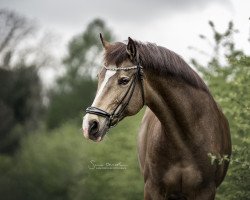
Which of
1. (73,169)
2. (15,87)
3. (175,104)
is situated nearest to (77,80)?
(15,87)

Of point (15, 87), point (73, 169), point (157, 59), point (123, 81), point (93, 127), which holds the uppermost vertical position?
point (15, 87)

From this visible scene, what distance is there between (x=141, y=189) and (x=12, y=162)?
14.3 m

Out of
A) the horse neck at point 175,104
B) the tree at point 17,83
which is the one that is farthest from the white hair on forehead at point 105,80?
the tree at point 17,83

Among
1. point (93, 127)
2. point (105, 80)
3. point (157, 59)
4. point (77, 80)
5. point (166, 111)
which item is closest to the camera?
point (93, 127)

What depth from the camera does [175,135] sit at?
215 inches

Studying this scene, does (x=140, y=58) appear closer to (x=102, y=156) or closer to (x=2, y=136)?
(x=102, y=156)

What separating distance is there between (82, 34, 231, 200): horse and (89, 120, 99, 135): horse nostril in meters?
0.07

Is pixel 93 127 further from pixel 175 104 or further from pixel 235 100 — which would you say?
pixel 235 100

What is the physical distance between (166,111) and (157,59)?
1.73ft

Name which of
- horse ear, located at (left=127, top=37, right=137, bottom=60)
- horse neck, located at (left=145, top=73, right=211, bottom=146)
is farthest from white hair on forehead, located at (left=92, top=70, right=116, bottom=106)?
horse neck, located at (left=145, top=73, right=211, bottom=146)

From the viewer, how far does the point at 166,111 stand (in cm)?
539

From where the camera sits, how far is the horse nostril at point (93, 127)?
469 centimetres

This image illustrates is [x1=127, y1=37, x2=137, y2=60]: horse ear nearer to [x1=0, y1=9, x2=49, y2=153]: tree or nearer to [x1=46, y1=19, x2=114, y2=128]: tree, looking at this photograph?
[x1=0, y1=9, x2=49, y2=153]: tree

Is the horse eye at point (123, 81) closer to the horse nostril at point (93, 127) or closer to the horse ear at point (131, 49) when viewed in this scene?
the horse ear at point (131, 49)
